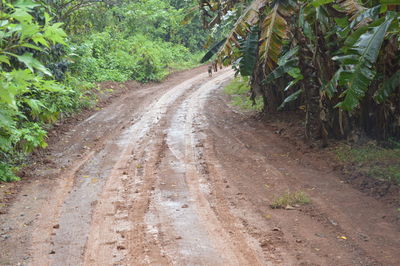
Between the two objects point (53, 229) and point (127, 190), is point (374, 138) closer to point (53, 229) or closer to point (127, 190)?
point (127, 190)

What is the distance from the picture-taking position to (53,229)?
621 centimetres

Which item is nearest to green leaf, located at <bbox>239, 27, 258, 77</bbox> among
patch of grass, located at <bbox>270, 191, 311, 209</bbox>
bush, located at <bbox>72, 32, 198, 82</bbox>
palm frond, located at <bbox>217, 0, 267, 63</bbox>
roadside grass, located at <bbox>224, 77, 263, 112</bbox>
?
palm frond, located at <bbox>217, 0, 267, 63</bbox>

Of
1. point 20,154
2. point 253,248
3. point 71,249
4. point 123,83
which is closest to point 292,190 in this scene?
point 253,248

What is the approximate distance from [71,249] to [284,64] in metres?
6.07

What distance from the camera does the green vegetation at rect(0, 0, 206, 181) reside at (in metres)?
5.41

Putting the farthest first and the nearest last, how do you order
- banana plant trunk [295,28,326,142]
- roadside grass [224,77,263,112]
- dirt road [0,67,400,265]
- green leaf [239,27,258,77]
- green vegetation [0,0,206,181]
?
1. roadside grass [224,77,263,112]
2. banana plant trunk [295,28,326,142]
3. green leaf [239,27,258,77]
4. green vegetation [0,0,206,181]
5. dirt road [0,67,400,265]

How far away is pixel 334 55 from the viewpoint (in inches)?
363

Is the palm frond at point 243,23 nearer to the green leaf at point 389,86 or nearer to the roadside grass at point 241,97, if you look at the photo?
the green leaf at point 389,86

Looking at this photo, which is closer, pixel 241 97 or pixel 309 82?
pixel 309 82

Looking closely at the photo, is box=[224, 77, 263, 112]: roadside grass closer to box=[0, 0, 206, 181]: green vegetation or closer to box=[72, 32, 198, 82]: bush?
box=[0, 0, 206, 181]: green vegetation

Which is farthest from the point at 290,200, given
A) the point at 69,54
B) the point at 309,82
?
the point at 69,54

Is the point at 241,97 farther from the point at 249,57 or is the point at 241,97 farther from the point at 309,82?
the point at 249,57

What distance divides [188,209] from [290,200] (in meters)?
1.52

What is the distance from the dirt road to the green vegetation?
52.2 inches
